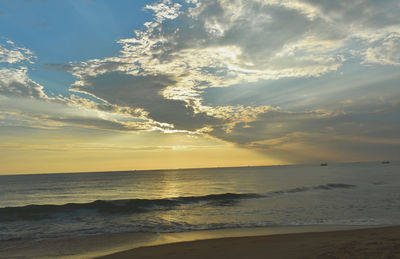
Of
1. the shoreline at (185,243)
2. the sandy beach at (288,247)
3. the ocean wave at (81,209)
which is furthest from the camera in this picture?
the ocean wave at (81,209)

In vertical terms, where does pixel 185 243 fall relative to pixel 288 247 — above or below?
below

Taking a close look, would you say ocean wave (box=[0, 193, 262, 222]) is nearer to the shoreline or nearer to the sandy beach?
the shoreline

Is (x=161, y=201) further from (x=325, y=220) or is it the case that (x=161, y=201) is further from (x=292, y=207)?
(x=325, y=220)

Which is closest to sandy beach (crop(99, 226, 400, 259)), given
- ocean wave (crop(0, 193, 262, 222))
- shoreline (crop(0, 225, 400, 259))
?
shoreline (crop(0, 225, 400, 259))

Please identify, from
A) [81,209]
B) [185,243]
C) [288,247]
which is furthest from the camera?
[81,209]

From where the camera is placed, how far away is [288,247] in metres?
12.5

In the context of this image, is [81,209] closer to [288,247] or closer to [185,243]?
[185,243]

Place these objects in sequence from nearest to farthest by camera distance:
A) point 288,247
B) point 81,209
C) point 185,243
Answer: point 288,247 → point 185,243 → point 81,209

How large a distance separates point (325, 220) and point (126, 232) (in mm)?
16046

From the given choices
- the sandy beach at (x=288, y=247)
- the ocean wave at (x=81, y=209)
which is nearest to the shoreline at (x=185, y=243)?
the sandy beach at (x=288, y=247)

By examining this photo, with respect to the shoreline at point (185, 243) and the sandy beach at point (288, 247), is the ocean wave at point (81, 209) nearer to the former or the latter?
the shoreline at point (185, 243)

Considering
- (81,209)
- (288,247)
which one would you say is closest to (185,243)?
(288,247)

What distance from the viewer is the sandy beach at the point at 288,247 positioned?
1088cm

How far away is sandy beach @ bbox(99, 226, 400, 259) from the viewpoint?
35.7 ft
